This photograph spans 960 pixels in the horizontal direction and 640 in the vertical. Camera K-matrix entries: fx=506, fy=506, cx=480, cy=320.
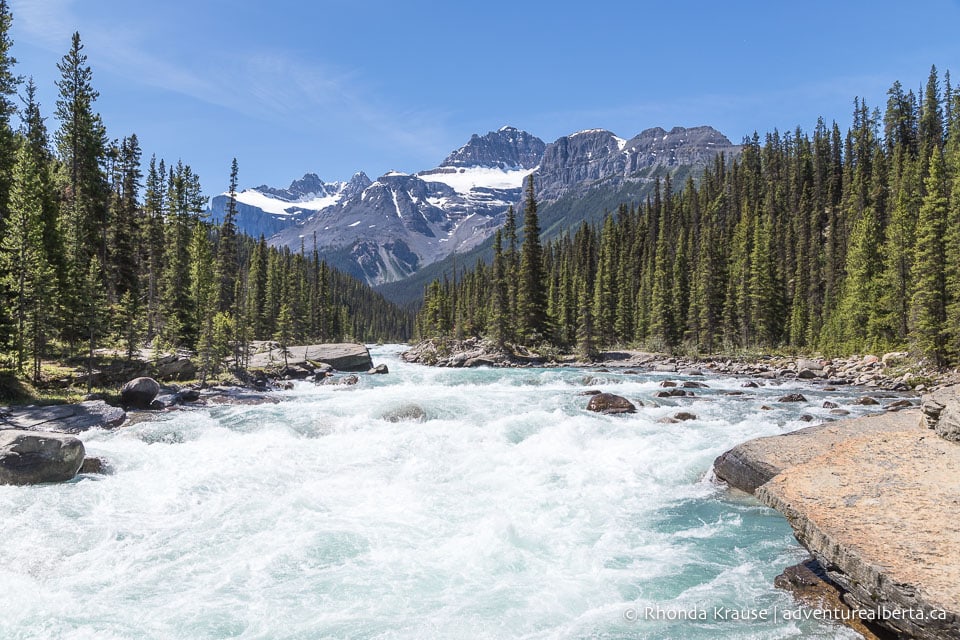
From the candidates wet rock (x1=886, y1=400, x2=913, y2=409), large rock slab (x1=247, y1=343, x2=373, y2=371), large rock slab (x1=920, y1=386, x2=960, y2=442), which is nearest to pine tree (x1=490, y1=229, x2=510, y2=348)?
large rock slab (x1=247, y1=343, x2=373, y2=371)

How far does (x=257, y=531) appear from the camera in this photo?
10.6 metres

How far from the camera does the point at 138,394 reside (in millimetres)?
23359

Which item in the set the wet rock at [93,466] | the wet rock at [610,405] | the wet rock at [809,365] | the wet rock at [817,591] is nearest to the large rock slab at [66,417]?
the wet rock at [93,466]

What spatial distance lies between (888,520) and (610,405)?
15792 millimetres

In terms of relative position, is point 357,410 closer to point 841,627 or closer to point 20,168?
point 841,627

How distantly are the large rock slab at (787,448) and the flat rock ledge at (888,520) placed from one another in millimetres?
201

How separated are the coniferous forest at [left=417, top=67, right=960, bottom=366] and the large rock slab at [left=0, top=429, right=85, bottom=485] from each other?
4544 centimetres

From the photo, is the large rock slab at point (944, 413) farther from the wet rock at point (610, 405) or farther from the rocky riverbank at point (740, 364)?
the rocky riverbank at point (740, 364)

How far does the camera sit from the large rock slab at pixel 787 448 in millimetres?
11789

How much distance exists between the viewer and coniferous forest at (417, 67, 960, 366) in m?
43.2

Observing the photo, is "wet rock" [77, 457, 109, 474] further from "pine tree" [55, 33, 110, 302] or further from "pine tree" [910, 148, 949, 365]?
"pine tree" [910, 148, 949, 365]

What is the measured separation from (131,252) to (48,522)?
41.7 meters

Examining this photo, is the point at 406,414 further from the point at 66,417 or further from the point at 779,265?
the point at 779,265

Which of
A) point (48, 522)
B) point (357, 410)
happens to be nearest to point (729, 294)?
point (357, 410)
